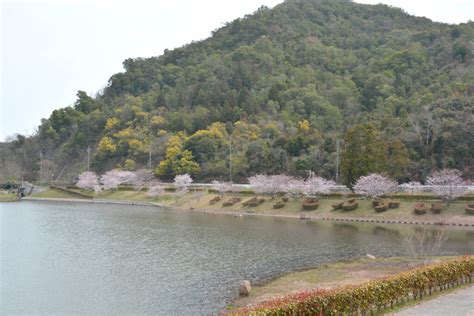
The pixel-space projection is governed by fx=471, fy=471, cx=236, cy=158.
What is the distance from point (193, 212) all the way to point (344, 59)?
104810 mm

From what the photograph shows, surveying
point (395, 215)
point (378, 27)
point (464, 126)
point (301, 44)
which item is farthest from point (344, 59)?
point (395, 215)

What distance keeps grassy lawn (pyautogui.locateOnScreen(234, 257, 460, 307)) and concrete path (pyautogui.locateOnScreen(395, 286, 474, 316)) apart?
619 centimetres

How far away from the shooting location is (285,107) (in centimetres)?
12356

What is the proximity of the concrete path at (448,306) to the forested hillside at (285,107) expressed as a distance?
145 ft

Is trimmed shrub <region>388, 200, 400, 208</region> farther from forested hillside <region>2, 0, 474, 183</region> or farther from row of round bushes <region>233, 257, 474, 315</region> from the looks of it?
row of round bushes <region>233, 257, 474, 315</region>

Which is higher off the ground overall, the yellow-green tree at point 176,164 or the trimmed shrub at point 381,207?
the yellow-green tree at point 176,164

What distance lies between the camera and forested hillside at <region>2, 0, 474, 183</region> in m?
76.1

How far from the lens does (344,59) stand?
155 m

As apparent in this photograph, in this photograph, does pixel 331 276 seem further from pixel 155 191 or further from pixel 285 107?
pixel 285 107

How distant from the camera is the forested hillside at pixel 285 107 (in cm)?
A: 7606

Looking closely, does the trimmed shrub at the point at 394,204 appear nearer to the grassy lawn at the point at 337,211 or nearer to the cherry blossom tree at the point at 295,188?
the grassy lawn at the point at 337,211

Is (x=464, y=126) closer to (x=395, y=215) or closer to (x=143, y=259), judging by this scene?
(x=395, y=215)

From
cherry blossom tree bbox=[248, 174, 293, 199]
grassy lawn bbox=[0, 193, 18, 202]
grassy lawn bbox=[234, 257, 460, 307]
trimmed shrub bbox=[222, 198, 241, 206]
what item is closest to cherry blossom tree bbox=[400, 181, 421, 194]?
cherry blossom tree bbox=[248, 174, 293, 199]

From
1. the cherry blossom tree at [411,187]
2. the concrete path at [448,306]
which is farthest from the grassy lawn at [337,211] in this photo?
the concrete path at [448,306]
